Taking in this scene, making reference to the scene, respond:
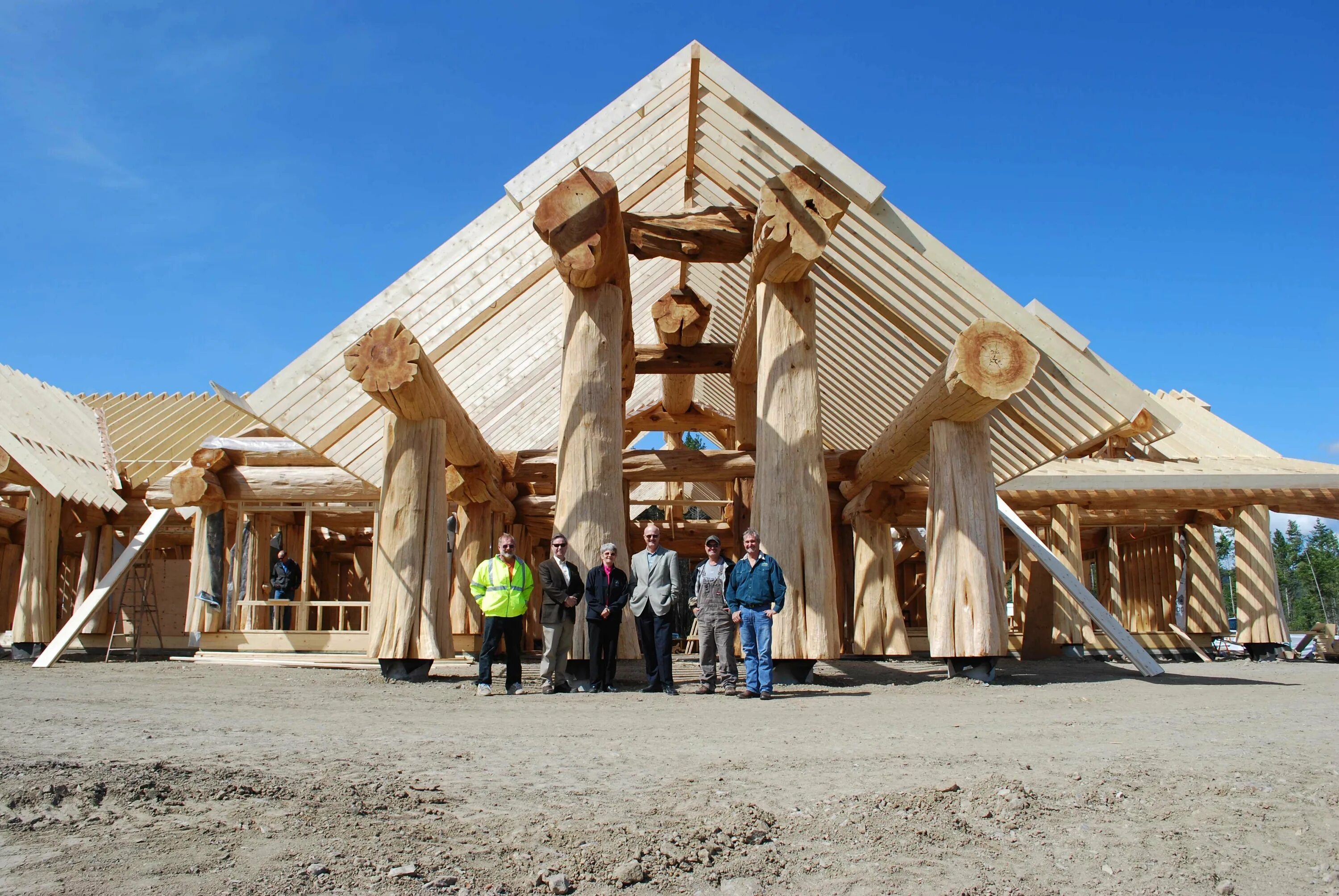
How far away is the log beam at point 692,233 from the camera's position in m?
8.95

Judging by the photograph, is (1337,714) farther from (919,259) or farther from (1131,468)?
(1131,468)

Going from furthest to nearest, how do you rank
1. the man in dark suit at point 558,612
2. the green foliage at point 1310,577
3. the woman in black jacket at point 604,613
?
the green foliage at point 1310,577, the woman in black jacket at point 604,613, the man in dark suit at point 558,612

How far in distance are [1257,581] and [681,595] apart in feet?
30.3

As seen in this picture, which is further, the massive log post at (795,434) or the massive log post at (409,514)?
the massive log post at (795,434)

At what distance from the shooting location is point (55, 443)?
1333 cm

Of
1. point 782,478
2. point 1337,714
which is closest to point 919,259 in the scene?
point 782,478

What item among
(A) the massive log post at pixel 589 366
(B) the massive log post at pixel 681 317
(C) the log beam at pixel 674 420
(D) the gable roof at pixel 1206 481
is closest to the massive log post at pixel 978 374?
(A) the massive log post at pixel 589 366

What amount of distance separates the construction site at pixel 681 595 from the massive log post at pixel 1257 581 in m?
0.06

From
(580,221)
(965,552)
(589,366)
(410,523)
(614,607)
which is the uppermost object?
(580,221)

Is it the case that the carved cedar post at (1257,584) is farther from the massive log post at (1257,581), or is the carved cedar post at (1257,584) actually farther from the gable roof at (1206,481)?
the gable roof at (1206,481)

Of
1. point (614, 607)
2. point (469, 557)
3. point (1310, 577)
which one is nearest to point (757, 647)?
point (614, 607)

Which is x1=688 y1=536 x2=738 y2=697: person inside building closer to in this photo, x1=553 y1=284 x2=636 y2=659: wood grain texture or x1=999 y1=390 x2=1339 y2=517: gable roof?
x1=553 y1=284 x2=636 y2=659: wood grain texture

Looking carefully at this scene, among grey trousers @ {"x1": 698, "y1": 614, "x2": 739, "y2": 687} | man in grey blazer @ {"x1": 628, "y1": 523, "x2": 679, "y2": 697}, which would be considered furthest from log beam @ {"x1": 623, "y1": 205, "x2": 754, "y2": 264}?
grey trousers @ {"x1": 698, "y1": 614, "x2": 739, "y2": 687}

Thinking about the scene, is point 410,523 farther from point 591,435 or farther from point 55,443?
point 55,443
